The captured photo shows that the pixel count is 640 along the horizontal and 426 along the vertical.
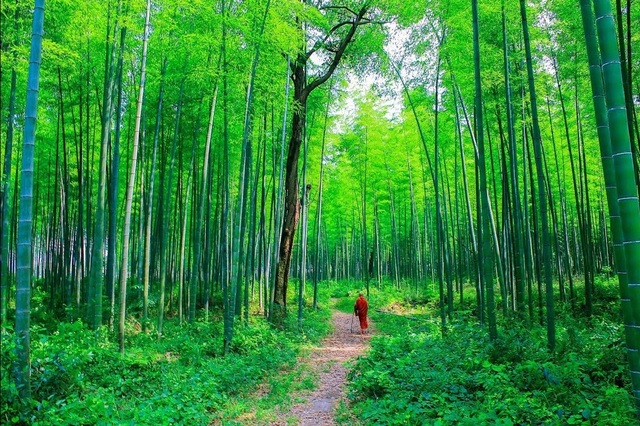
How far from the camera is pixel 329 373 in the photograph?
6.33m

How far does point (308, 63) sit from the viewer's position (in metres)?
10.4

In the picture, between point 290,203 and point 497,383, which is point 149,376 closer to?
point 497,383

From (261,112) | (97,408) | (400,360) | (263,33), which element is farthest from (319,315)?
(97,408)

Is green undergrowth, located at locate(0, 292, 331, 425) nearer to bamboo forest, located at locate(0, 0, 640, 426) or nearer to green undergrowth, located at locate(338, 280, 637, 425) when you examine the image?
bamboo forest, located at locate(0, 0, 640, 426)

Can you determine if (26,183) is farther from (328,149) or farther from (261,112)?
(328,149)

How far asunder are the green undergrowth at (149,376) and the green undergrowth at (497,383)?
4.24 ft

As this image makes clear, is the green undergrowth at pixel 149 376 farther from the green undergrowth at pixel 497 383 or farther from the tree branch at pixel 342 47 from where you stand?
the tree branch at pixel 342 47

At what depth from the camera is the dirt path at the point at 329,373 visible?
4395 millimetres

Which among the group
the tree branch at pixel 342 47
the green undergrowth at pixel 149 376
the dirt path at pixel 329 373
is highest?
the tree branch at pixel 342 47

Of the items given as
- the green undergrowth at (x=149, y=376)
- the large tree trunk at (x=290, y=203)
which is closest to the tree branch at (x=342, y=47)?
the large tree trunk at (x=290, y=203)

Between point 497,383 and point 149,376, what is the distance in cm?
357

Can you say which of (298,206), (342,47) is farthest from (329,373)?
(342,47)

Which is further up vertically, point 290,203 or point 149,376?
point 290,203

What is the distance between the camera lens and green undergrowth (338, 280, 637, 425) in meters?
3.03
